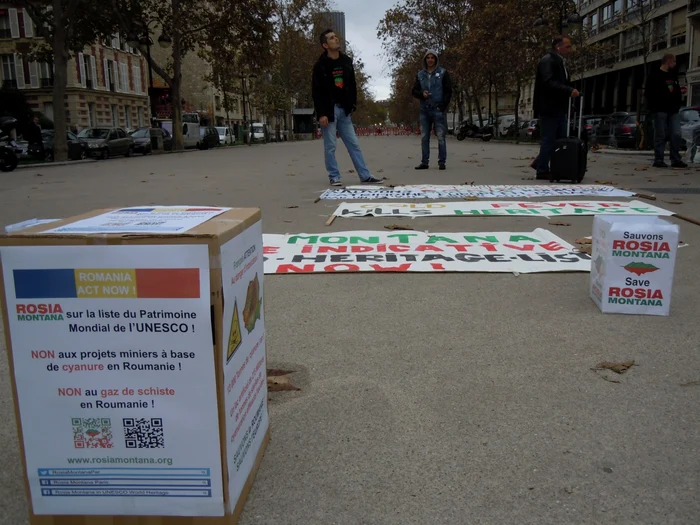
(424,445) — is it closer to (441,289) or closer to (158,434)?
(158,434)

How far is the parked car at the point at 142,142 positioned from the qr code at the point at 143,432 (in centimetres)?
3440

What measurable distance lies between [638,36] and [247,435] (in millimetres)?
56322

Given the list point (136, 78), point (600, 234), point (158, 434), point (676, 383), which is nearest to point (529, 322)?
point (600, 234)

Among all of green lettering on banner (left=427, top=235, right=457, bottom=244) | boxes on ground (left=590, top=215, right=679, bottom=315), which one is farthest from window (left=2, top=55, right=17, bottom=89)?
boxes on ground (left=590, top=215, right=679, bottom=315)

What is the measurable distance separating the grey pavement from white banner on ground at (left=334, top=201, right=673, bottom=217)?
2.36 metres

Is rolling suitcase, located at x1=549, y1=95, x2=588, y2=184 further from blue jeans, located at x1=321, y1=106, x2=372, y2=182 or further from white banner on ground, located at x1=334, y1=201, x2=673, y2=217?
blue jeans, located at x1=321, y1=106, x2=372, y2=182

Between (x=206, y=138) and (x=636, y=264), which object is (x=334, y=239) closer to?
(x=636, y=264)

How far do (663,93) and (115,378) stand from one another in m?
12.7

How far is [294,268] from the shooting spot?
4.84 metres

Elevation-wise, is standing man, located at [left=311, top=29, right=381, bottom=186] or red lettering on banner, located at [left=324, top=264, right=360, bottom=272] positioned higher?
Answer: standing man, located at [left=311, top=29, right=381, bottom=186]

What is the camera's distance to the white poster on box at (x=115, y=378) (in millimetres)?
1613

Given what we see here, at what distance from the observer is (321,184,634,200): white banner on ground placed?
8.63 meters

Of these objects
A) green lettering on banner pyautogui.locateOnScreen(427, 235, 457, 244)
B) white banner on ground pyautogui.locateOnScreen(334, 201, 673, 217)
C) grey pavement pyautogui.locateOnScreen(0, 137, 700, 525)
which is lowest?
grey pavement pyautogui.locateOnScreen(0, 137, 700, 525)

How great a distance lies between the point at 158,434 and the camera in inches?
67.6
